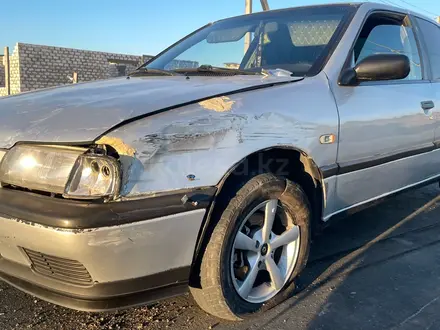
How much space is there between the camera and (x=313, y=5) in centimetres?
338

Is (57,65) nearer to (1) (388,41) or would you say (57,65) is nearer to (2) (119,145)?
(1) (388,41)

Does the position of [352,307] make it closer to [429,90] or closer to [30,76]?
[429,90]

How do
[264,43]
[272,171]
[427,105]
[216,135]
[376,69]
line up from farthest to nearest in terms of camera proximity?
[427,105] < [264,43] < [376,69] < [272,171] < [216,135]

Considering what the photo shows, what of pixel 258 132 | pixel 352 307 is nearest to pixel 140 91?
pixel 258 132

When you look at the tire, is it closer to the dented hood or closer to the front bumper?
the front bumper

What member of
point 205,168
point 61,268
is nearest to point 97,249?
point 61,268

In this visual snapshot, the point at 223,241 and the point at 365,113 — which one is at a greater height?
the point at 365,113

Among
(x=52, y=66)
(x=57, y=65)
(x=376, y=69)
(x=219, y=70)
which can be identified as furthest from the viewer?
(x=57, y=65)

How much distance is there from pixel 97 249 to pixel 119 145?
0.42 metres

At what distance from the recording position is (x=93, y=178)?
74.1 inches

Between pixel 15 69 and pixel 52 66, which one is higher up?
pixel 52 66

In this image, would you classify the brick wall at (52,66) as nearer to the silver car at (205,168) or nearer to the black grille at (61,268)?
the silver car at (205,168)

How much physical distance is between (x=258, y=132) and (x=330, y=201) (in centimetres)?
84

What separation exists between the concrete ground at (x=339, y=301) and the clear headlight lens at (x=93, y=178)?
2.80 feet
